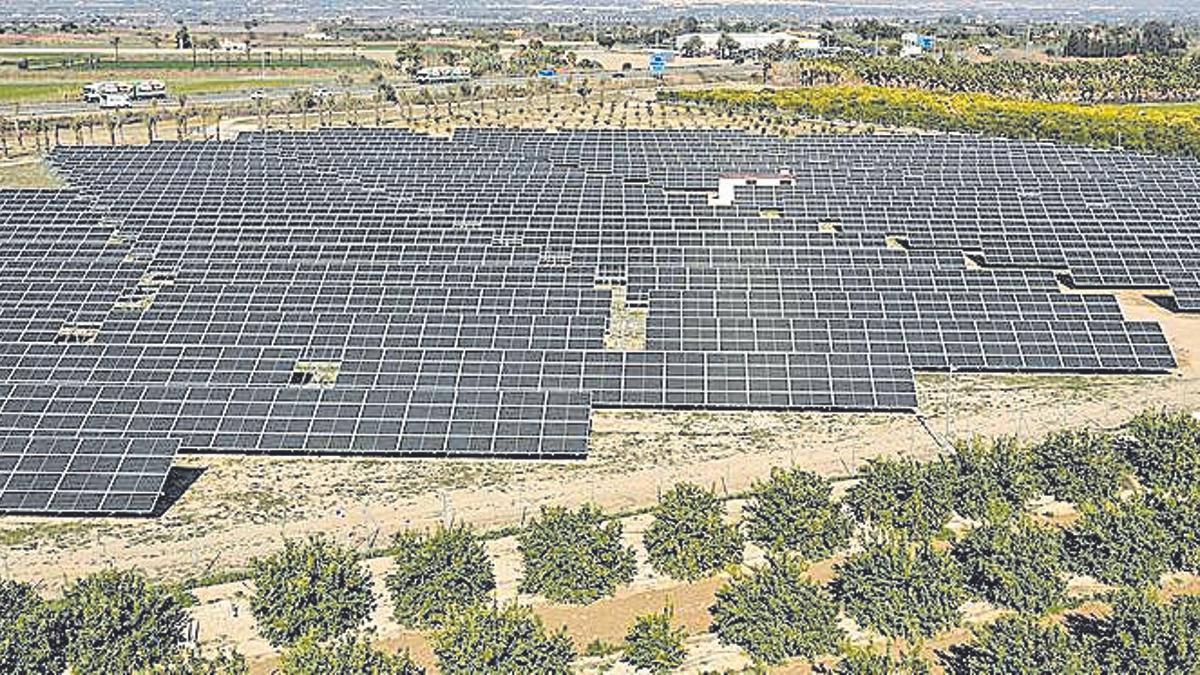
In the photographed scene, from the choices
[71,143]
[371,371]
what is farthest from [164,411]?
[71,143]

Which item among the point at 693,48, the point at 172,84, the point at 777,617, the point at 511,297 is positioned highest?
the point at 777,617

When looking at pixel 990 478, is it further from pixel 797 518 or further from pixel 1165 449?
pixel 797 518

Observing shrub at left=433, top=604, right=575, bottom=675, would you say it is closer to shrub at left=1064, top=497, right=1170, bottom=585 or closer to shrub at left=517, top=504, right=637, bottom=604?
shrub at left=517, top=504, right=637, bottom=604

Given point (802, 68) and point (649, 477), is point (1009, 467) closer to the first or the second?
point (649, 477)

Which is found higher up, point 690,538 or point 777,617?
point 777,617

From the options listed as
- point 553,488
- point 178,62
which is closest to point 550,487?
point 553,488

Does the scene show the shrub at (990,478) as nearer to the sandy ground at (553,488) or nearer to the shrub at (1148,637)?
the sandy ground at (553,488)
